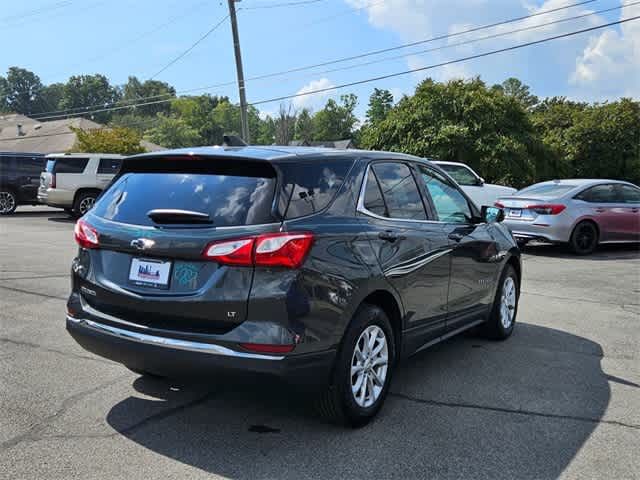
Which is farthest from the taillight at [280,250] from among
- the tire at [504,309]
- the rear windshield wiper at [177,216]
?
the tire at [504,309]

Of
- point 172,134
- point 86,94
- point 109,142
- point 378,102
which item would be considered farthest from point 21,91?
point 109,142

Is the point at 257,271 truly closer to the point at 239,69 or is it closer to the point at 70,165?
the point at 70,165

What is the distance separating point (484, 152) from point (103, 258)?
2290 centimetres

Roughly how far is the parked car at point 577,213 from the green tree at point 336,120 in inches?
3890

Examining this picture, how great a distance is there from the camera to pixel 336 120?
115938mm

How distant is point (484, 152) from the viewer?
2500 cm

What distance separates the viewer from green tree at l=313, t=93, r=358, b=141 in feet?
372

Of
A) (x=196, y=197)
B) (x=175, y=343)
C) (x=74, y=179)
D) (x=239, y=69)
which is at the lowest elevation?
(x=175, y=343)

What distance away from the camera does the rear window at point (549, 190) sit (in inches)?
509

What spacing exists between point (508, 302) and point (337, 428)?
3.08 m

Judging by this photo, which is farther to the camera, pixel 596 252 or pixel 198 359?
pixel 596 252

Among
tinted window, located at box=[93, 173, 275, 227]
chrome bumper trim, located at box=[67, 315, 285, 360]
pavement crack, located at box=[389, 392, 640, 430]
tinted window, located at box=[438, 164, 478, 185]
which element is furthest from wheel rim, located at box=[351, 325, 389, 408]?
tinted window, located at box=[438, 164, 478, 185]

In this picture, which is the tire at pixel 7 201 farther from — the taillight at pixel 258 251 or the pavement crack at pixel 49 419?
the taillight at pixel 258 251

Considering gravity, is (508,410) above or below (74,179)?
below
